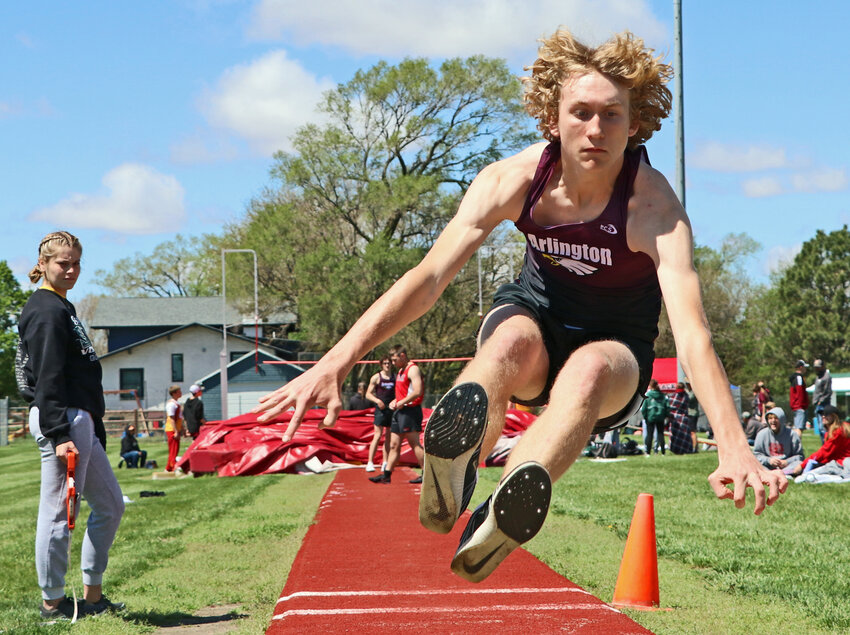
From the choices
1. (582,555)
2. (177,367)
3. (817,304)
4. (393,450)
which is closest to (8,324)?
(177,367)

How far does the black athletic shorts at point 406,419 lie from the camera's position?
14797 millimetres

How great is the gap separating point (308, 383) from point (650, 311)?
72.5 inches

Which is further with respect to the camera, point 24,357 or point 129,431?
point 129,431

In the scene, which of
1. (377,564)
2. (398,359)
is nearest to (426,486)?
(377,564)

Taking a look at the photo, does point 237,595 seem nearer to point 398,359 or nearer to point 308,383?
point 308,383

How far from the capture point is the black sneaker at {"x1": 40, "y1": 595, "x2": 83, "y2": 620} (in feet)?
20.0

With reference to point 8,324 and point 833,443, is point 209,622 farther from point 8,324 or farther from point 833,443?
point 8,324

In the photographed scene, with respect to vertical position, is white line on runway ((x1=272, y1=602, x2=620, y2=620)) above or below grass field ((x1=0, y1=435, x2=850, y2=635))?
above

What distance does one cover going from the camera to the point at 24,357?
6.18 metres

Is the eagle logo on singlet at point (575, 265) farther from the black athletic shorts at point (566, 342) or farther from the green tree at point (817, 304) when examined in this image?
the green tree at point (817, 304)

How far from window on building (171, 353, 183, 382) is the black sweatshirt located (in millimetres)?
55545

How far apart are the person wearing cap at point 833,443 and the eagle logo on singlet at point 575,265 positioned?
10.4 m

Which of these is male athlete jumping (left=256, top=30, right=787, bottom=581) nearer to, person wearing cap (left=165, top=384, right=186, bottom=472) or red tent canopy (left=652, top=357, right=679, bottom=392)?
person wearing cap (left=165, top=384, right=186, bottom=472)

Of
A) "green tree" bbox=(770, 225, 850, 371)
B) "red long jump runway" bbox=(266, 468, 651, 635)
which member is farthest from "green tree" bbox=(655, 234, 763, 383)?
"red long jump runway" bbox=(266, 468, 651, 635)
